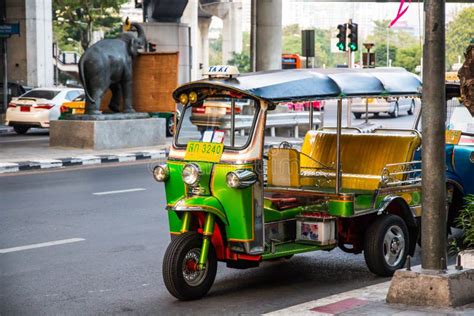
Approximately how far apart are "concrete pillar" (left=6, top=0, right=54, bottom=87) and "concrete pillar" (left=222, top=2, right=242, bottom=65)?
197 feet

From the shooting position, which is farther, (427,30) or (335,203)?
(335,203)

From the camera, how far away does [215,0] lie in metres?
95.4

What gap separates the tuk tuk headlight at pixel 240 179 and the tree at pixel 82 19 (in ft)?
166

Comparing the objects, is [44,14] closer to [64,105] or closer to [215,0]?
[64,105]

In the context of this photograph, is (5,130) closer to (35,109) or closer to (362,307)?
(35,109)

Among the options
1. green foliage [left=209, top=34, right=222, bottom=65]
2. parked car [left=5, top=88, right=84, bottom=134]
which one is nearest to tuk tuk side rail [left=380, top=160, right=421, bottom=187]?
parked car [left=5, top=88, right=84, bottom=134]

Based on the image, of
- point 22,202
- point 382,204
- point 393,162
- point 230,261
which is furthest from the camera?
point 22,202

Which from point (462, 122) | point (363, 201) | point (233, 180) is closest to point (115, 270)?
point (233, 180)

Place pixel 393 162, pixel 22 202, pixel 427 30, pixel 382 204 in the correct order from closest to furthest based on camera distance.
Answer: pixel 427 30, pixel 382 204, pixel 393 162, pixel 22 202

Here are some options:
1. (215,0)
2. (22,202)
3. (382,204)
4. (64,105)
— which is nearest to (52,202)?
(22,202)

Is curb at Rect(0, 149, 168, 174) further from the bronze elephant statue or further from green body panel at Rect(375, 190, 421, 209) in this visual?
green body panel at Rect(375, 190, 421, 209)

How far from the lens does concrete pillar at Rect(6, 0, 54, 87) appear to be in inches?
1628

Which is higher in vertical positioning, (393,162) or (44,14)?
(44,14)

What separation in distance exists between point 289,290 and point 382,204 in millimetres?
1329
